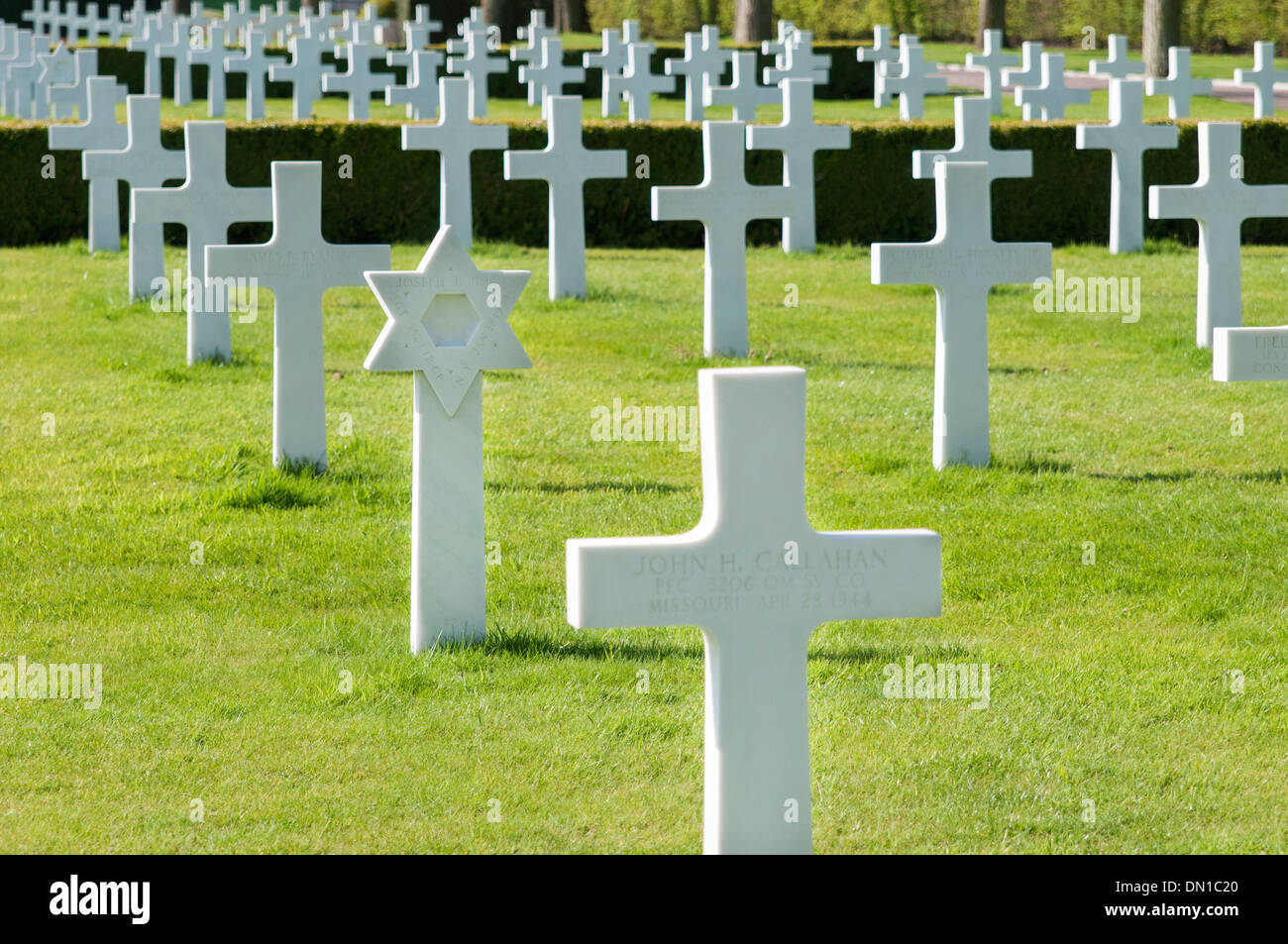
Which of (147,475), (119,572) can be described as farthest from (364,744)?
(147,475)

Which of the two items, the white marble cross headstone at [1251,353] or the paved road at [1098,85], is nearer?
the white marble cross headstone at [1251,353]

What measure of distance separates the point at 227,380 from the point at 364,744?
17.1 feet

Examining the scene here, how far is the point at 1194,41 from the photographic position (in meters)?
38.0

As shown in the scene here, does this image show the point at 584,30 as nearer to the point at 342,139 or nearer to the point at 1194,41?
the point at 1194,41

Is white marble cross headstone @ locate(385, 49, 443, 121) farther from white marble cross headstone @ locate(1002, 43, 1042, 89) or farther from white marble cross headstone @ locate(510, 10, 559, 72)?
white marble cross headstone @ locate(1002, 43, 1042, 89)

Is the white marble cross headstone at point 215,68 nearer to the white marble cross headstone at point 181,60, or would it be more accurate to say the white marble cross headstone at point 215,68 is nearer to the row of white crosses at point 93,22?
the white marble cross headstone at point 181,60

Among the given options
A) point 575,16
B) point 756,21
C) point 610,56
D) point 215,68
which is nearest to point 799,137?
point 610,56

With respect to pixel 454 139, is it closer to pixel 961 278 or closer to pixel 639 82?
pixel 961 278

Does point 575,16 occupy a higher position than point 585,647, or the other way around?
point 575,16

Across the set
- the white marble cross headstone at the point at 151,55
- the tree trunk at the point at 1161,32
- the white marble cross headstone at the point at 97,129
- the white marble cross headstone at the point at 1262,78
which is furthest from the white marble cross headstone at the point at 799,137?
the white marble cross headstone at the point at 151,55

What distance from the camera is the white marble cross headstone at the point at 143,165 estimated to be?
11.6 metres

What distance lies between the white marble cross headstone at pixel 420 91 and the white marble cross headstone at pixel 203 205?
9.58 meters

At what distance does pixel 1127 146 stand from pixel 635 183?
4.31 m

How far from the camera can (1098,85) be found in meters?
28.9
